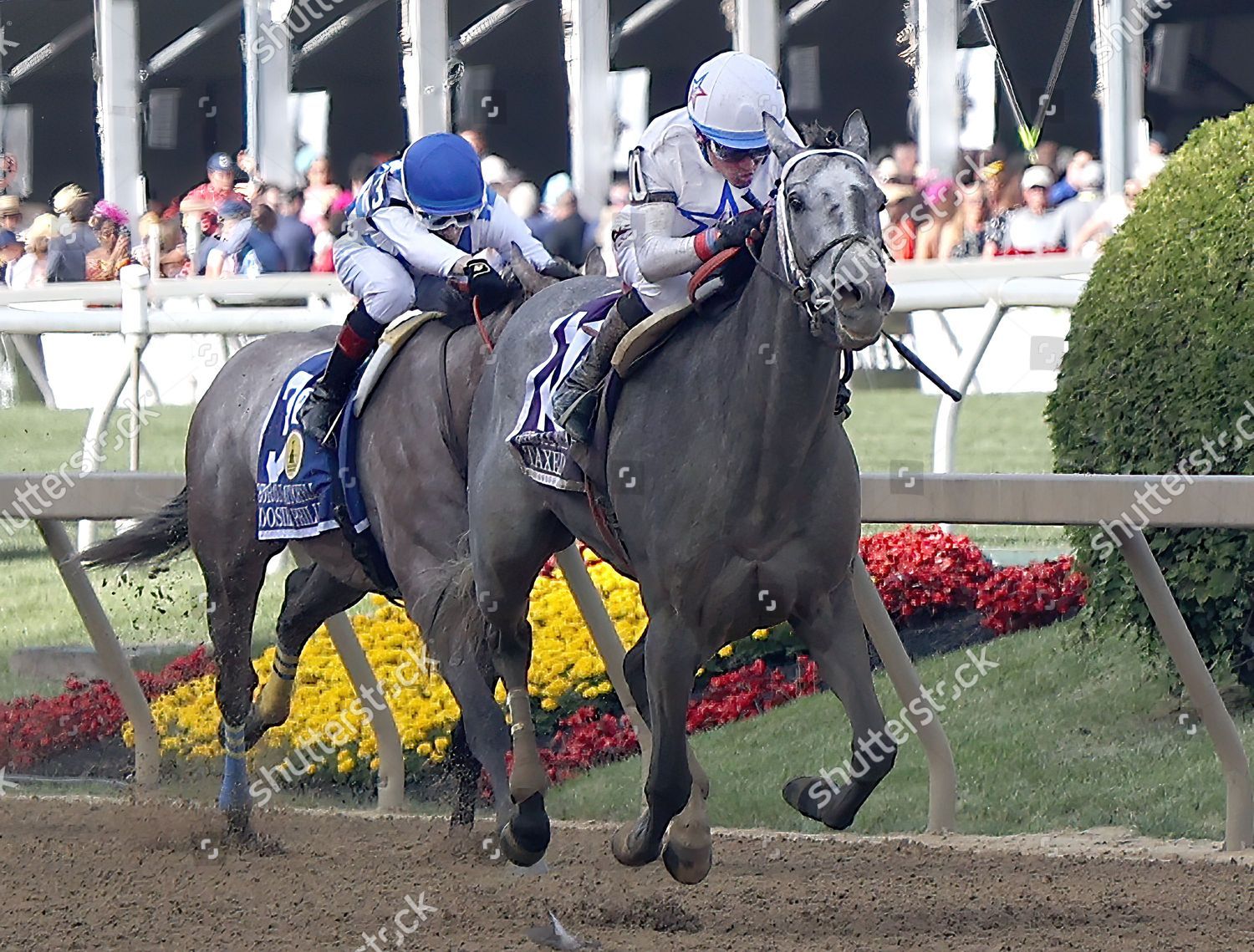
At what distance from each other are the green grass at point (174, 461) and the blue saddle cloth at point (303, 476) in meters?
2.48

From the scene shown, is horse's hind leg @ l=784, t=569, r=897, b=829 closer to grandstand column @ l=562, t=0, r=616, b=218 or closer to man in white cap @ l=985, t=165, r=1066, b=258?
man in white cap @ l=985, t=165, r=1066, b=258

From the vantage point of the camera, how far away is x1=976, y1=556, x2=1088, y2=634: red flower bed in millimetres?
6891

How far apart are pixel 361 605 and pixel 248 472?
2820 mm

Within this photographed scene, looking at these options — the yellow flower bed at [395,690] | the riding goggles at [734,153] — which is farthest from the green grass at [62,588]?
the riding goggles at [734,153]

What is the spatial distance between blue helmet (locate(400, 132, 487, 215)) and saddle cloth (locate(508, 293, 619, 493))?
2.73 feet

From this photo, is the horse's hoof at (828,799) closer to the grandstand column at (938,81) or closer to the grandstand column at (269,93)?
the grandstand column at (938,81)

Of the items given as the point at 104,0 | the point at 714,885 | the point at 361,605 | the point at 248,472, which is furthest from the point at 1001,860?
the point at 104,0

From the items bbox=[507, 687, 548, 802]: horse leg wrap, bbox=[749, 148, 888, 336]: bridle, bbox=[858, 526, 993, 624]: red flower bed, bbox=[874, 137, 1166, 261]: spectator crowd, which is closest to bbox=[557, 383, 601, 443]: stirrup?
bbox=[749, 148, 888, 336]: bridle

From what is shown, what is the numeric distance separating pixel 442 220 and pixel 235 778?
1692 mm

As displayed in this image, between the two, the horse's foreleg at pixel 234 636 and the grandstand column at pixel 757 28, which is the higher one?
the grandstand column at pixel 757 28

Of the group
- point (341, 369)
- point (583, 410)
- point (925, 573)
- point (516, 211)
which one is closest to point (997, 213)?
point (516, 211)

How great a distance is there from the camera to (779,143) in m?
3.75

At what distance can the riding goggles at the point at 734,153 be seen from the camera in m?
4.09

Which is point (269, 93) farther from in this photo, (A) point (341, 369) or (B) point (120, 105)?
(A) point (341, 369)
